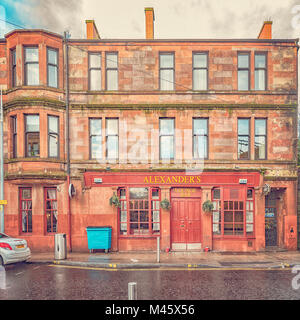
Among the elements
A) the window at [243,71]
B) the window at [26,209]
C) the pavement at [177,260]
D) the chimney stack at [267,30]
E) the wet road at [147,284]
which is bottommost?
the pavement at [177,260]

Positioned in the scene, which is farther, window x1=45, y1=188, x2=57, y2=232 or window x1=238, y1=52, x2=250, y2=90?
window x1=238, y1=52, x2=250, y2=90

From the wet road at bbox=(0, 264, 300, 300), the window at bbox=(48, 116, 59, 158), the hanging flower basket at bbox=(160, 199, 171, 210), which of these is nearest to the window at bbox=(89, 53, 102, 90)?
the window at bbox=(48, 116, 59, 158)

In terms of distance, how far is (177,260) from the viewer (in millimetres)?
11297

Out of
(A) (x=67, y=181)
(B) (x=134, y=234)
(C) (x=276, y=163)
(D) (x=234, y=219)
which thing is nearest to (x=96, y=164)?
(A) (x=67, y=181)

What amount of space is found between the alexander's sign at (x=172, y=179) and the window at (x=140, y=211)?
49 centimetres

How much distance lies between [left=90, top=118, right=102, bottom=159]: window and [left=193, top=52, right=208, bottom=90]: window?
5.74 m

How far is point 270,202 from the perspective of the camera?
1434cm

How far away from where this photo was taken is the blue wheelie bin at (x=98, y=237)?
12770 mm

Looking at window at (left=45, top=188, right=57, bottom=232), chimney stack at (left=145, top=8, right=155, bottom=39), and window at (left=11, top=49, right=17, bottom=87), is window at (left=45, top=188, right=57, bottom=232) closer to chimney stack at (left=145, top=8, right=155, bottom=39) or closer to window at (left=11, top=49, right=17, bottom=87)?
window at (left=11, top=49, right=17, bottom=87)

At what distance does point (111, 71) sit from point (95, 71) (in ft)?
2.93

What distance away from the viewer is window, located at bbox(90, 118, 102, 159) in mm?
13758

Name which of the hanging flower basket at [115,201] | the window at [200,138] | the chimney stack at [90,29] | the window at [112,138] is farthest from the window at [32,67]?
the window at [200,138]

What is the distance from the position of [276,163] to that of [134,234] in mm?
8537

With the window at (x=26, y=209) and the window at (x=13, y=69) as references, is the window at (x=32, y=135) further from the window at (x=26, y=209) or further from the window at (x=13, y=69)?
the window at (x=13, y=69)
